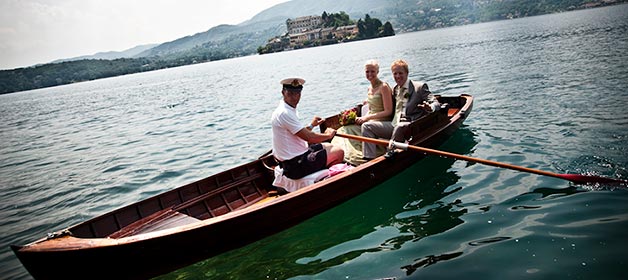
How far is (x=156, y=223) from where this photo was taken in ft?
20.9

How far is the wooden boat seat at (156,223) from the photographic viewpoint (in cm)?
616

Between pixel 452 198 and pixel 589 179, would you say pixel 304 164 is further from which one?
pixel 589 179

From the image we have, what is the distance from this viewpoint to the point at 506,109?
40.7ft

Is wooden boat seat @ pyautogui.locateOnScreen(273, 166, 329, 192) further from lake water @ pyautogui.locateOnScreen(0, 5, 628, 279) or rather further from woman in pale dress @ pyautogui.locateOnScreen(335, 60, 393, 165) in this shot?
woman in pale dress @ pyautogui.locateOnScreen(335, 60, 393, 165)

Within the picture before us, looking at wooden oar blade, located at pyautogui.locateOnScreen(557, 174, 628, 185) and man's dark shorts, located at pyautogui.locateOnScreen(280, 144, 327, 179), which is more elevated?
man's dark shorts, located at pyautogui.locateOnScreen(280, 144, 327, 179)

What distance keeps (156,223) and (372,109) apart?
5255mm

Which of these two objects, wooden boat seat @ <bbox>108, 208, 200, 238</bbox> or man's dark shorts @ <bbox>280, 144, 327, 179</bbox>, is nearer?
wooden boat seat @ <bbox>108, 208, 200, 238</bbox>

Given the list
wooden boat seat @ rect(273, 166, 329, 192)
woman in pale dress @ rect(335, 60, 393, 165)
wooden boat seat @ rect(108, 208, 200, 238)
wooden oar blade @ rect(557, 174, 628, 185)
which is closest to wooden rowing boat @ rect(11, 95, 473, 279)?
wooden boat seat @ rect(108, 208, 200, 238)

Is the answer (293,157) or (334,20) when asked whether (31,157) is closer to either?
(293,157)

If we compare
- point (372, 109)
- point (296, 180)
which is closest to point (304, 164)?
point (296, 180)

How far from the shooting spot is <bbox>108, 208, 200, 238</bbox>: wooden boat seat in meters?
6.16

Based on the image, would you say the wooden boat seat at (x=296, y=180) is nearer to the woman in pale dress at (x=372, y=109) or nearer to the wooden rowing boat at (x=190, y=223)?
the wooden rowing boat at (x=190, y=223)

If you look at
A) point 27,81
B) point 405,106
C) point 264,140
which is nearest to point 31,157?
point 264,140

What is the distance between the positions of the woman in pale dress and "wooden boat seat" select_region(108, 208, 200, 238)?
373 cm
